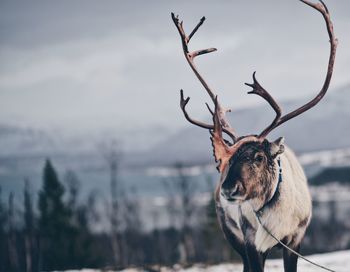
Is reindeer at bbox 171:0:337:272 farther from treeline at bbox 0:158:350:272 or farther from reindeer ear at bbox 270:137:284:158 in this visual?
treeline at bbox 0:158:350:272

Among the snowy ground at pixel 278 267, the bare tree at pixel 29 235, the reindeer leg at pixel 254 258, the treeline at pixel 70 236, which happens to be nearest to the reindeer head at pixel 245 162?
the reindeer leg at pixel 254 258

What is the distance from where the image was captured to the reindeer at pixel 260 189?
7098mm

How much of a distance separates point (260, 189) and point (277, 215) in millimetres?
470

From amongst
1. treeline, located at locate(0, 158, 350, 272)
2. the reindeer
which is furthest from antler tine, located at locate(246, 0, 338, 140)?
treeline, located at locate(0, 158, 350, 272)

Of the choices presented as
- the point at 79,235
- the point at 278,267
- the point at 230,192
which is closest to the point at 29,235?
the point at 79,235

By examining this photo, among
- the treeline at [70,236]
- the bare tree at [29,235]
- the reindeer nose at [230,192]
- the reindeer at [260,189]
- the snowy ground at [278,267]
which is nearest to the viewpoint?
the reindeer nose at [230,192]

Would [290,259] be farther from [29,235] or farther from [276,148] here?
[29,235]

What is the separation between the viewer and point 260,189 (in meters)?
7.25

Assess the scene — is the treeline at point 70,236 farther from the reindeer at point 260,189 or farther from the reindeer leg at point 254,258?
the reindeer leg at point 254,258

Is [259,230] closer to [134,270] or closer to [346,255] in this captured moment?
[134,270]

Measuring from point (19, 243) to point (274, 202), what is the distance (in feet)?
186

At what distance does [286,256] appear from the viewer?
7.88 metres

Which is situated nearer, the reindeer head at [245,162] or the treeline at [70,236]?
the reindeer head at [245,162]

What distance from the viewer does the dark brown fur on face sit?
22.6ft
